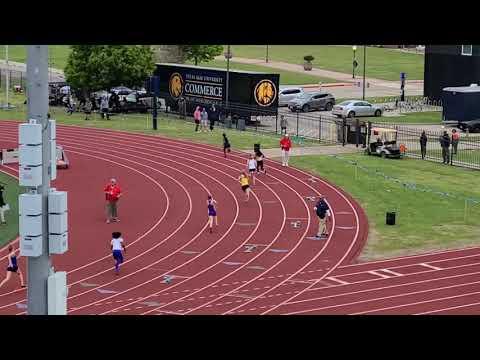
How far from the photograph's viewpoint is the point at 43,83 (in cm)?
1164

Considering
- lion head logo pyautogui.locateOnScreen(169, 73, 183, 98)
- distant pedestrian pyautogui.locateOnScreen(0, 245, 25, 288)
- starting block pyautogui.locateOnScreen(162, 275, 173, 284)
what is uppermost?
lion head logo pyautogui.locateOnScreen(169, 73, 183, 98)

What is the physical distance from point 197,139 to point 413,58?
2258 inches

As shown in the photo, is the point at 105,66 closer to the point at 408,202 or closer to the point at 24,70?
the point at 24,70

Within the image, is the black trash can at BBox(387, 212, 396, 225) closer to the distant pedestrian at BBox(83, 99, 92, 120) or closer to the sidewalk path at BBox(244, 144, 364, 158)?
the sidewalk path at BBox(244, 144, 364, 158)

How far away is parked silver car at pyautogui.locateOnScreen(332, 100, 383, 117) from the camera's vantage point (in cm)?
5734

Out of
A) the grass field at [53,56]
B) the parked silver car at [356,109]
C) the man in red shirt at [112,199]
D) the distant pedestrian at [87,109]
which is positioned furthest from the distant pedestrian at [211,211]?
the grass field at [53,56]

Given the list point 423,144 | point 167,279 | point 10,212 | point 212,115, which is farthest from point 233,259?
point 212,115

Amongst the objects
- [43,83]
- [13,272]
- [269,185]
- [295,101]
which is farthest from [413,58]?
[43,83]

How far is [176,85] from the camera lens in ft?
193

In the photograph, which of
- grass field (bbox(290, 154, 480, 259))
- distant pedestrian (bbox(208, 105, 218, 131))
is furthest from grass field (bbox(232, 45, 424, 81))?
grass field (bbox(290, 154, 480, 259))

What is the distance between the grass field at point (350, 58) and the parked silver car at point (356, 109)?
80.5 ft

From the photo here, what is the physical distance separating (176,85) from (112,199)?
30.0 m

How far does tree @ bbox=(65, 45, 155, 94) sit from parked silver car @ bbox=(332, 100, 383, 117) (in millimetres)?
10898
